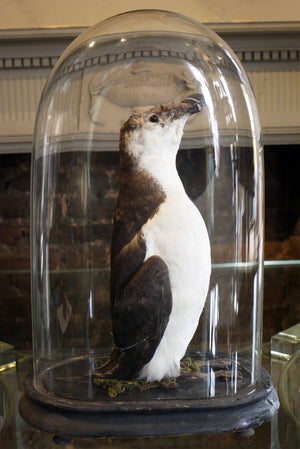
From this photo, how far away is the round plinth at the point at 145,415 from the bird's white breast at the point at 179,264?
1.7 inches

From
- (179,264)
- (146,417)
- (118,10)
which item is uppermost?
(118,10)

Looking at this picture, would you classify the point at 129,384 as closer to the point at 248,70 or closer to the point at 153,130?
the point at 153,130

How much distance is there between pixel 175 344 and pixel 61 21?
896mm

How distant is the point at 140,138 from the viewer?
52 cm

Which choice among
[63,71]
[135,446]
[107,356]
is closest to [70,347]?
[107,356]

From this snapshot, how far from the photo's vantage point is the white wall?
3.83 feet

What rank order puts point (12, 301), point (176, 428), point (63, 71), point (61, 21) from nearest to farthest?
point (176, 428)
point (63, 71)
point (12, 301)
point (61, 21)

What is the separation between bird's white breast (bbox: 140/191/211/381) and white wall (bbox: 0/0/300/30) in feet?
2.60

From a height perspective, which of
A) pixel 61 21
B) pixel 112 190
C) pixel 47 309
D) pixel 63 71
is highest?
pixel 61 21

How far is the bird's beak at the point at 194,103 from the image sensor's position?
53cm

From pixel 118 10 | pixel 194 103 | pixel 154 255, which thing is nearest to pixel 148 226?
pixel 154 255

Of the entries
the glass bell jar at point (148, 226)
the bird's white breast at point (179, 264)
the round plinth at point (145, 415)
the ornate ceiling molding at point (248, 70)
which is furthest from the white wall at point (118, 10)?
the round plinth at point (145, 415)

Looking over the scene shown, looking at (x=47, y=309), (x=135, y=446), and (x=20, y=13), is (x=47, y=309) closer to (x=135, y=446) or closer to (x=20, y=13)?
(x=135, y=446)

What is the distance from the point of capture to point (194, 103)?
0.53 m
